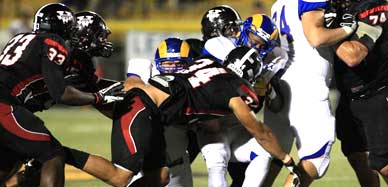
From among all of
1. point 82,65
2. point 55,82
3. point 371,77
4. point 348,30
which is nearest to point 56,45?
point 55,82

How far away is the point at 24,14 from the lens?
1756 centimetres

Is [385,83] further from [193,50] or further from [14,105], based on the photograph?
[14,105]

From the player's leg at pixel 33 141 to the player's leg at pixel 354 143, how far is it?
1932 mm

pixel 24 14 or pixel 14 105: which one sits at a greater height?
pixel 14 105

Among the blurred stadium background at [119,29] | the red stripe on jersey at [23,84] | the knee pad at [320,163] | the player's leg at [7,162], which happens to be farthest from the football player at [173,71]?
the blurred stadium background at [119,29]

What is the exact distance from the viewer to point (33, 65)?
6.00 m

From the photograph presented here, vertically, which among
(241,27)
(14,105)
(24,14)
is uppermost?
(241,27)

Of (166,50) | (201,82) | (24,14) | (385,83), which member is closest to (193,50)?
(166,50)

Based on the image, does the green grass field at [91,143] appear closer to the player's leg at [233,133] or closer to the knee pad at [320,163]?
the player's leg at [233,133]

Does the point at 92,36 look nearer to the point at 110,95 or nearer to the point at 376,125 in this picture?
the point at 110,95

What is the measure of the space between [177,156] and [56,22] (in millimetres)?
1119

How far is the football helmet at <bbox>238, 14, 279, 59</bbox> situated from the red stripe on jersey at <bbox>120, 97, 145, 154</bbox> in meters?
0.79

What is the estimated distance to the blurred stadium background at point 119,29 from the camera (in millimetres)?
13148

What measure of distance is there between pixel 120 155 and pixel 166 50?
0.84 m
